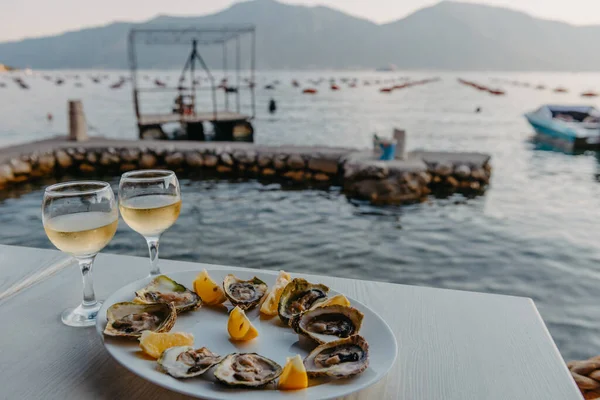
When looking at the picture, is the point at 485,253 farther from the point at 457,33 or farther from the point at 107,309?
the point at 457,33

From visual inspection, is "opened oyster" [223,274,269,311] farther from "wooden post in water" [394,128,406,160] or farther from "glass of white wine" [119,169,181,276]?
"wooden post in water" [394,128,406,160]

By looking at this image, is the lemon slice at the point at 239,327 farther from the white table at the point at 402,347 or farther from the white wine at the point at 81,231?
the white wine at the point at 81,231

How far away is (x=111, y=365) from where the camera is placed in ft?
3.34

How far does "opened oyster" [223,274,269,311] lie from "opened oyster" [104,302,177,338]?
0.18 meters

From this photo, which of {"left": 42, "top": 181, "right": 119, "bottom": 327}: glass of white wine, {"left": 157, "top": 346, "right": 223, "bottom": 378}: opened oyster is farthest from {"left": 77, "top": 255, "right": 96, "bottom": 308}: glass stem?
{"left": 157, "top": 346, "right": 223, "bottom": 378}: opened oyster

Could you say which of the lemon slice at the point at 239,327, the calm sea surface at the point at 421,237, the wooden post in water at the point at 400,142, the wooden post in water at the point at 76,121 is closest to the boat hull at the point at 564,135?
the calm sea surface at the point at 421,237

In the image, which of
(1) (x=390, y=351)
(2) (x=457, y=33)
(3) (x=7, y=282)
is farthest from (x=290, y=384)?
(2) (x=457, y=33)

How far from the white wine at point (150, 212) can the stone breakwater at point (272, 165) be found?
8.22 m

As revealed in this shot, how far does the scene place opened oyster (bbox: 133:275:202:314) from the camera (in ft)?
3.77

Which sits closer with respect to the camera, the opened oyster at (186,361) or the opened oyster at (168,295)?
the opened oyster at (186,361)

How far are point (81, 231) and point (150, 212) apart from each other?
201 millimetres

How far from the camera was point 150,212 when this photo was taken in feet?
4.15

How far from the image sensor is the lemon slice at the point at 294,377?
0.85 m

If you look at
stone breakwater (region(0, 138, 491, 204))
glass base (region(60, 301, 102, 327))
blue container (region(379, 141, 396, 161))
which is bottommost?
stone breakwater (region(0, 138, 491, 204))
